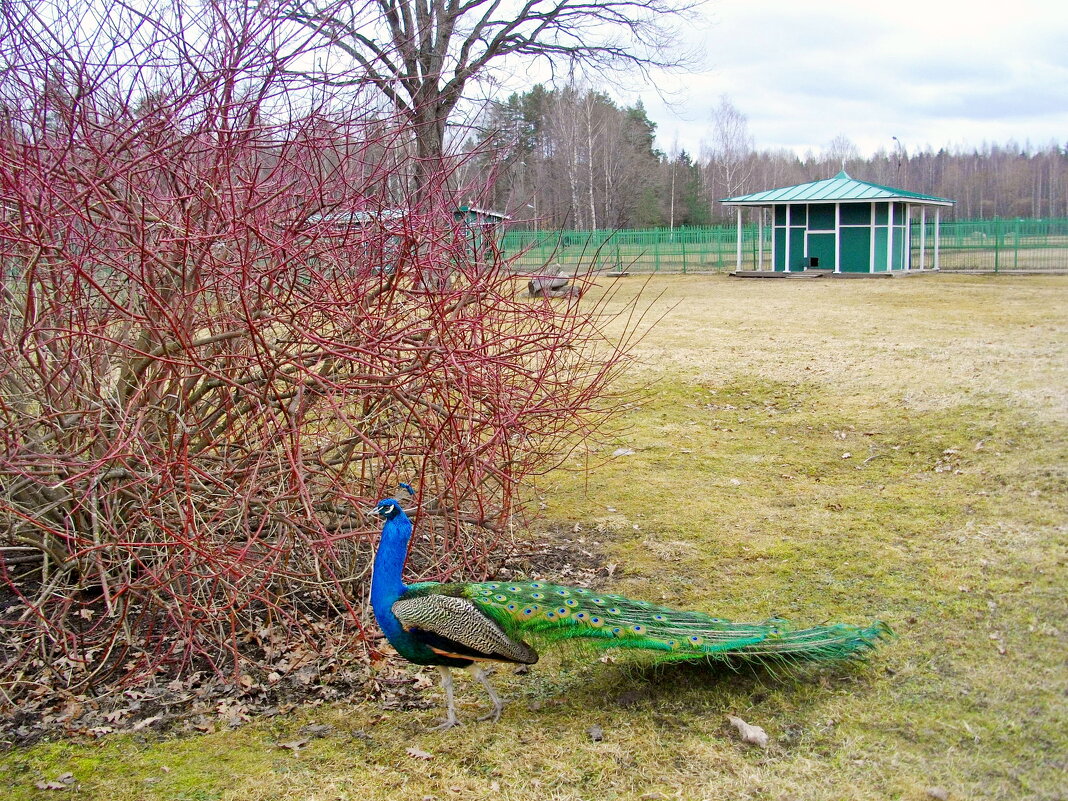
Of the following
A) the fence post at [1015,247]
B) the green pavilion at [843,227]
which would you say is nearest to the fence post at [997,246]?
Answer: the fence post at [1015,247]

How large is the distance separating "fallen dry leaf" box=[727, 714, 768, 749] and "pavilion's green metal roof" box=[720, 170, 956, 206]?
913 inches

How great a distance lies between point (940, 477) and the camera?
6961mm

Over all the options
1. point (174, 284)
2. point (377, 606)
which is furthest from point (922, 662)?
point (174, 284)

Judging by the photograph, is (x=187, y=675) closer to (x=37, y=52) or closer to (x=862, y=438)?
(x=37, y=52)

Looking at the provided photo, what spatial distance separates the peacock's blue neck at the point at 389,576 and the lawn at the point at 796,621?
1.69ft

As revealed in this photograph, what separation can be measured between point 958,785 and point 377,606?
Result: 7.29 ft

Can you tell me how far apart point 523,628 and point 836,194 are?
2442cm

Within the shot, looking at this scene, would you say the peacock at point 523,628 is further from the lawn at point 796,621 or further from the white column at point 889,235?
the white column at point 889,235

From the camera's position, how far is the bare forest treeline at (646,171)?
3221mm

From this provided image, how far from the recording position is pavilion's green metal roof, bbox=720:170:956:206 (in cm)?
2488

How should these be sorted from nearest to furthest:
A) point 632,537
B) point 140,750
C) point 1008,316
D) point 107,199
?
1. point 140,750
2. point 107,199
3. point 632,537
4. point 1008,316

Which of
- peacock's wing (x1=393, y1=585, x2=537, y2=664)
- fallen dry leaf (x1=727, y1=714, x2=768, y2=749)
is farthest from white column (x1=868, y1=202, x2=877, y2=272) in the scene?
peacock's wing (x1=393, y1=585, x2=537, y2=664)

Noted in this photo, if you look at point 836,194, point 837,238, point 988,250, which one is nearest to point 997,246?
point 988,250

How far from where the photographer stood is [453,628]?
376cm
